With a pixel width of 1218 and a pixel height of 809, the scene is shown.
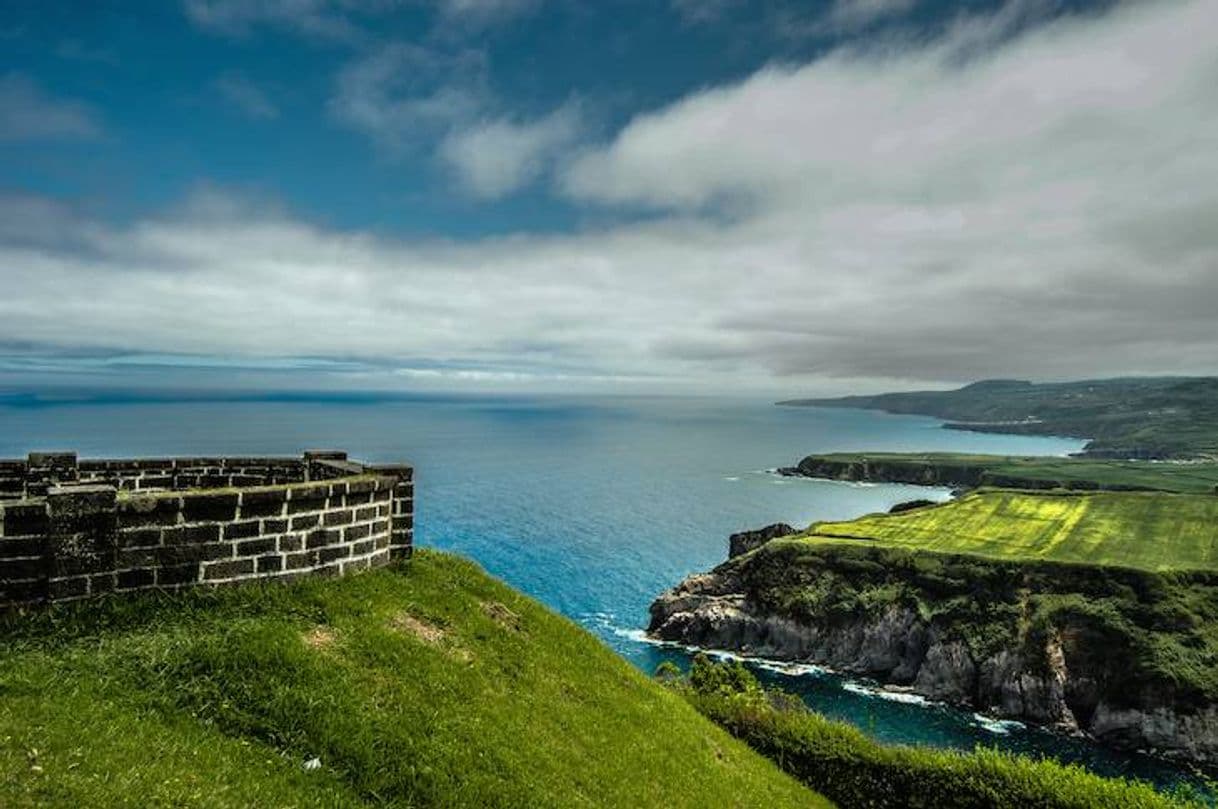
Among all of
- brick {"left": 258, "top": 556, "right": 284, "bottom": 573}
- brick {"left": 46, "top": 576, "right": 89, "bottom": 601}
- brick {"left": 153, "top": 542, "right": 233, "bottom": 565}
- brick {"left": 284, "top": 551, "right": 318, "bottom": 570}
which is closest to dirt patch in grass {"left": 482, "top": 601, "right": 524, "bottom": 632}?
brick {"left": 284, "top": 551, "right": 318, "bottom": 570}

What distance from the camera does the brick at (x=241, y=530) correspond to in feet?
47.7

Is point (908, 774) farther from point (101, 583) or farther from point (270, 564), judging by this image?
point (101, 583)

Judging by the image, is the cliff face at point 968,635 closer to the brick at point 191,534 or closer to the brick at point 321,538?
the brick at point 321,538

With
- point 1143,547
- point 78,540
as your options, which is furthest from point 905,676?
point 78,540

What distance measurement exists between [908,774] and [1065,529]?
120073mm

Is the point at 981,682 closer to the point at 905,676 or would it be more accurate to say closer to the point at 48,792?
the point at 905,676

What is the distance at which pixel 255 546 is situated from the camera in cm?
1489

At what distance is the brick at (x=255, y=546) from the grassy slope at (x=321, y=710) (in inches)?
29.4

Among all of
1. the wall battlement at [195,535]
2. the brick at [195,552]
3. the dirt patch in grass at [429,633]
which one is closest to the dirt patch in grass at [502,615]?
the dirt patch in grass at [429,633]

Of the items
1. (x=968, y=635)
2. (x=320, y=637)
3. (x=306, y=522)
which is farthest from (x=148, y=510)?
(x=968, y=635)

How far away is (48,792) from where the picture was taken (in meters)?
8.76

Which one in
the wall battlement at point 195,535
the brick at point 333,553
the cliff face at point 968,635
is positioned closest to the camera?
the wall battlement at point 195,535

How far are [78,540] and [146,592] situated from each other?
61.3 inches

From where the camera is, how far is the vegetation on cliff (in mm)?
24744
